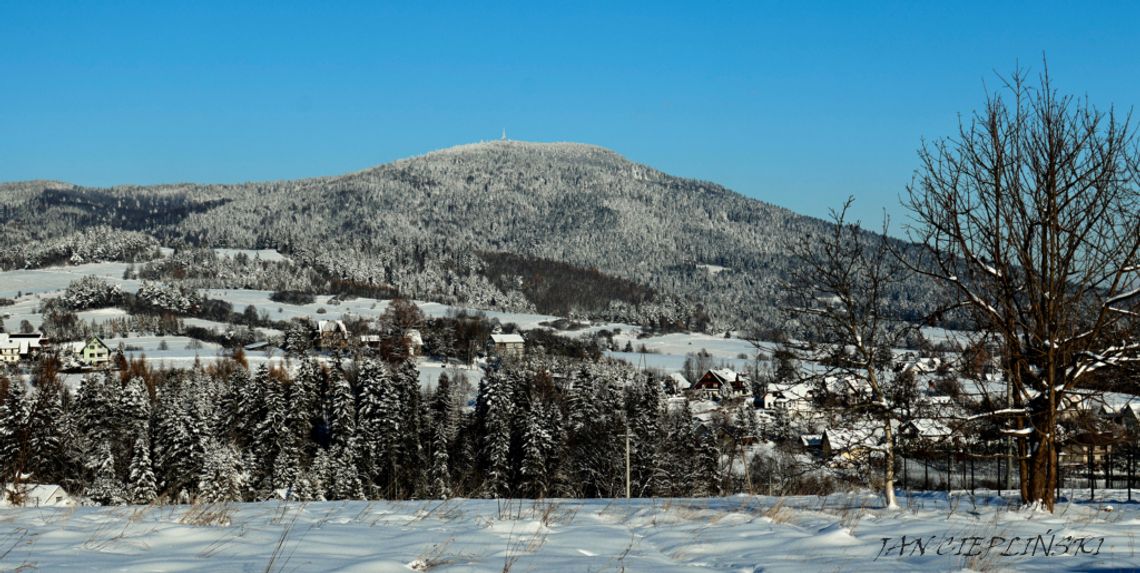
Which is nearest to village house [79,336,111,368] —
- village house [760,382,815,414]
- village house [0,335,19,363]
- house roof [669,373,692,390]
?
village house [0,335,19,363]

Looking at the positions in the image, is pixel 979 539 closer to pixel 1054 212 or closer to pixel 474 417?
pixel 1054 212

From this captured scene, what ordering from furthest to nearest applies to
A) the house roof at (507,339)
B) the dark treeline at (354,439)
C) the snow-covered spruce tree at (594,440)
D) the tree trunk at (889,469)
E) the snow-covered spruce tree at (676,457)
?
1. the house roof at (507,339)
2. the snow-covered spruce tree at (594,440)
3. the dark treeline at (354,439)
4. the snow-covered spruce tree at (676,457)
5. the tree trunk at (889,469)

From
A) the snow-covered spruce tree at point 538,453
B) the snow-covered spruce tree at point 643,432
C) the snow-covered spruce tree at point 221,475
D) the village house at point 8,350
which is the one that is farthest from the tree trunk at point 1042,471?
the village house at point 8,350

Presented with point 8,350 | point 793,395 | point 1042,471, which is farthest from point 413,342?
point 1042,471

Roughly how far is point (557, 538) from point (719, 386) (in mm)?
91147

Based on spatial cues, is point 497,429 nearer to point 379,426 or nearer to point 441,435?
point 441,435

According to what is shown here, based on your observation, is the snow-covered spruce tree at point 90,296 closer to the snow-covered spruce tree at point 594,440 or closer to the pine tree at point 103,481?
the pine tree at point 103,481

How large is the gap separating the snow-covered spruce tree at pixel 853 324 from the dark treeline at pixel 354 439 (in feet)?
84.4

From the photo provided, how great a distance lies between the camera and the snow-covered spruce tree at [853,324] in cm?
1238

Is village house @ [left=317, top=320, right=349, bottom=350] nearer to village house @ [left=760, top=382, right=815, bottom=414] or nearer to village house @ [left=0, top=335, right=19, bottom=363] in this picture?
village house @ [left=0, top=335, right=19, bottom=363]

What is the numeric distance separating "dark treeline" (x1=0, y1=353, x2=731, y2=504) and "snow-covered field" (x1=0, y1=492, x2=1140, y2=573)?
3027 centimetres

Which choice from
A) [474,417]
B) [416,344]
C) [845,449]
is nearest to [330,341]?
[416,344]

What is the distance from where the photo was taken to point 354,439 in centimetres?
5303

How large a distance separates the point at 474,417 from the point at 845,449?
52045 mm
